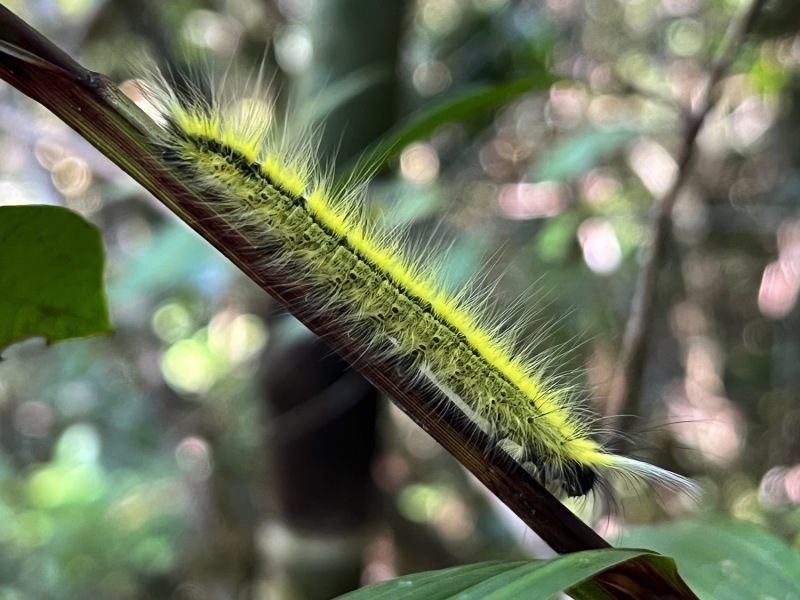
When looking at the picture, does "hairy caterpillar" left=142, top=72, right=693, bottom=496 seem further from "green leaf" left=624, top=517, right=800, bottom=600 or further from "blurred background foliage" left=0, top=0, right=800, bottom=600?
"blurred background foliage" left=0, top=0, right=800, bottom=600

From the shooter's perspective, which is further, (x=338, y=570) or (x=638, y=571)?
(x=338, y=570)

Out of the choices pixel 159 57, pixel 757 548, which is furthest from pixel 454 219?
pixel 757 548

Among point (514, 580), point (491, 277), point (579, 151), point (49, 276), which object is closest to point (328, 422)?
point (491, 277)

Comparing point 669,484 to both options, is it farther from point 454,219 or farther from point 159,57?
point 159,57

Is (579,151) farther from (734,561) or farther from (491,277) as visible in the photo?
(734,561)

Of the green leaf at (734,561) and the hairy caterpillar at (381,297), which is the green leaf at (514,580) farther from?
the hairy caterpillar at (381,297)

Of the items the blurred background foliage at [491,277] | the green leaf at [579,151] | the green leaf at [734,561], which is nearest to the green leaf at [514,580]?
the green leaf at [734,561]
